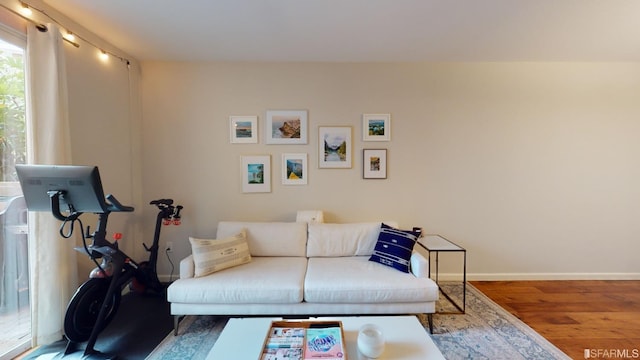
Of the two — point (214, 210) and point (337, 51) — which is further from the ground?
point (337, 51)

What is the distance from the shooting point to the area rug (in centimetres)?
196

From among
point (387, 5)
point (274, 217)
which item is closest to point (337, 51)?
point (387, 5)

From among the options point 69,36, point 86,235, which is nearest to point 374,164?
point 86,235

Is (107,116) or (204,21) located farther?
(107,116)

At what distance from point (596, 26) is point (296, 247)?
346 centimetres

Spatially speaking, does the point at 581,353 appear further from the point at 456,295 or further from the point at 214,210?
the point at 214,210

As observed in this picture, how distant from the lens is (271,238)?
9.12 feet

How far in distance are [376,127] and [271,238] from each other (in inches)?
69.8

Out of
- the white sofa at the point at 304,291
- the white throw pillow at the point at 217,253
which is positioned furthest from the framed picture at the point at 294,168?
the white sofa at the point at 304,291

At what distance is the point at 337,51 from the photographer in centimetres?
285

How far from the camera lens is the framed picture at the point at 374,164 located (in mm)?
3174

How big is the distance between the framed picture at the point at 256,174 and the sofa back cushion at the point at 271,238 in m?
0.52

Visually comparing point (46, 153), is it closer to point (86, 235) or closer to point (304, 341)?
point (86, 235)

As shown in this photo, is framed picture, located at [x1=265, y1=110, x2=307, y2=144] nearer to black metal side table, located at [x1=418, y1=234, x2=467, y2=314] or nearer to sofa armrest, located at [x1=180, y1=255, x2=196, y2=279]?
sofa armrest, located at [x1=180, y1=255, x2=196, y2=279]
